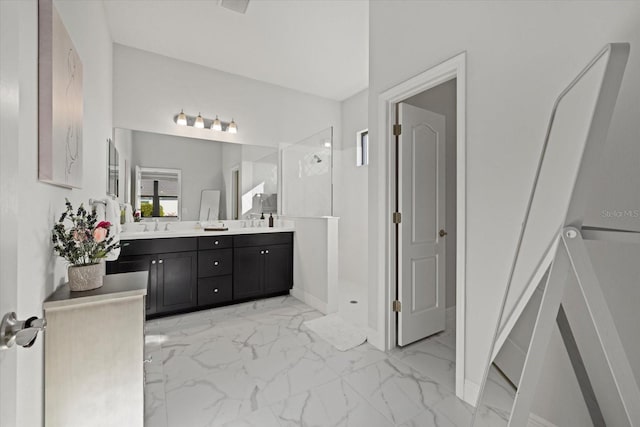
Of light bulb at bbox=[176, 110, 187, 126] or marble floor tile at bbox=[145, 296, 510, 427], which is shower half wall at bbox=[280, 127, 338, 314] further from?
light bulb at bbox=[176, 110, 187, 126]

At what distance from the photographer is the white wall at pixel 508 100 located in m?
1.20

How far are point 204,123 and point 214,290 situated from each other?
2056mm

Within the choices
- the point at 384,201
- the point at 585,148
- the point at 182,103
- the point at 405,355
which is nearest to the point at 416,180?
the point at 384,201

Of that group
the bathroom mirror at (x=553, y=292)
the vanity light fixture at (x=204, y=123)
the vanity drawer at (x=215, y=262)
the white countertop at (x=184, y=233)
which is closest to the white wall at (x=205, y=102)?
the vanity light fixture at (x=204, y=123)

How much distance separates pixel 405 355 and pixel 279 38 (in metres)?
3.25

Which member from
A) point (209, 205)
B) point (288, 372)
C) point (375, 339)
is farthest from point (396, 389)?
point (209, 205)

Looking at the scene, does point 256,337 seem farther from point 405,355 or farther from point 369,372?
point 405,355

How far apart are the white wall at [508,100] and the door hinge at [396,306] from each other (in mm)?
651

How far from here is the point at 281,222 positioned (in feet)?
13.2

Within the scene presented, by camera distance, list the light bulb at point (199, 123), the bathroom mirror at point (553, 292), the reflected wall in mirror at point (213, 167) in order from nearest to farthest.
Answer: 1. the bathroom mirror at point (553, 292)
2. the reflected wall in mirror at point (213, 167)
3. the light bulb at point (199, 123)

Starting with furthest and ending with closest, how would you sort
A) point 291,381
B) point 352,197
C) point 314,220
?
point 352,197
point 314,220
point 291,381

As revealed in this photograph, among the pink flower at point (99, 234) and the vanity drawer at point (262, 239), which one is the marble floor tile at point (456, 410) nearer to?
the pink flower at point (99, 234)

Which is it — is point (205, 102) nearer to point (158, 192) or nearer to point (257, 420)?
point (158, 192)

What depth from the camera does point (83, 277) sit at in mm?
1342
